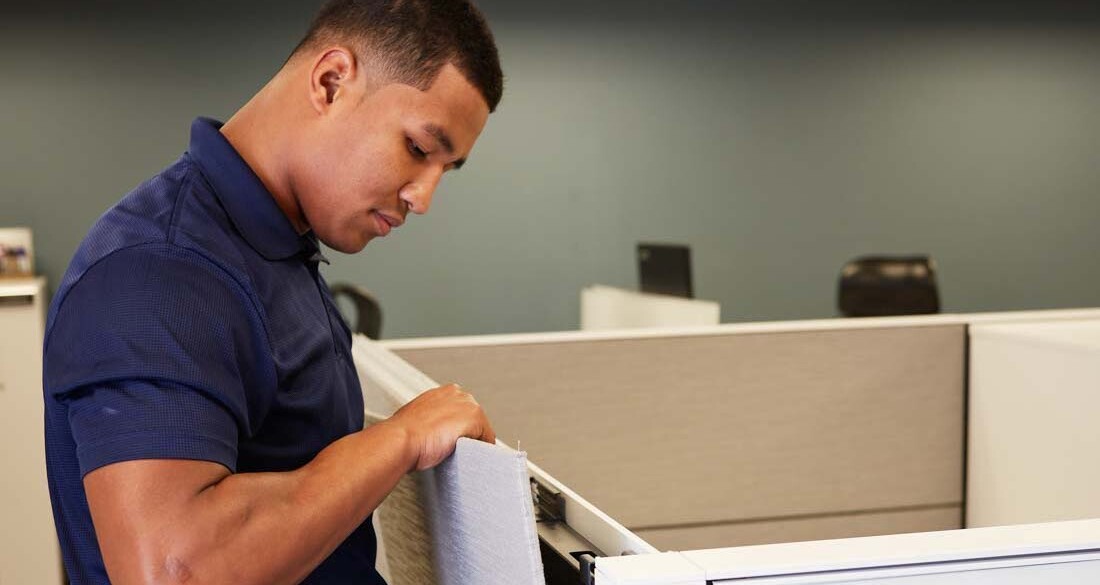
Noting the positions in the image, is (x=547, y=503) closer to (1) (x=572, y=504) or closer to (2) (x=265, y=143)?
(1) (x=572, y=504)

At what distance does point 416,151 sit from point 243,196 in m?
0.14

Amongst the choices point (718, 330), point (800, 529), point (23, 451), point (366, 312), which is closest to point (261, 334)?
point (718, 330)

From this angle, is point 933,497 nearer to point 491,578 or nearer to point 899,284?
point 491,578

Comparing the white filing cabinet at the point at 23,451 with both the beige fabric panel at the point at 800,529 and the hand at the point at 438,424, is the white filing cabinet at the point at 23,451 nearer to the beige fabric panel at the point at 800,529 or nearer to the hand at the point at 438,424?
the beige fabric panel at the point at 800,529

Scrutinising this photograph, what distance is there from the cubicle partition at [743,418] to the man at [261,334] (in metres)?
0.69

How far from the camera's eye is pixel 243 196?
822mm

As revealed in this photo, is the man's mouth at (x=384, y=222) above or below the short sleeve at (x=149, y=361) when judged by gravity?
above

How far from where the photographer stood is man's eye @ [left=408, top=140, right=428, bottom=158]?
83cm

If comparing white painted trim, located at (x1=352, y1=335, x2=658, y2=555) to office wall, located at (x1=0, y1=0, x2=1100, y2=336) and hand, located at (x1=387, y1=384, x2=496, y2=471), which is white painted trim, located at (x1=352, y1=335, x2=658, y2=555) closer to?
hand, located at (x1=387, y1=384, x2=496, y2=471)

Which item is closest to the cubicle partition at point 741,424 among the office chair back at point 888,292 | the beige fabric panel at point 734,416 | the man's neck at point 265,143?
the beige fabric panel at point 734,416

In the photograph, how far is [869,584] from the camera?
2.24 feet

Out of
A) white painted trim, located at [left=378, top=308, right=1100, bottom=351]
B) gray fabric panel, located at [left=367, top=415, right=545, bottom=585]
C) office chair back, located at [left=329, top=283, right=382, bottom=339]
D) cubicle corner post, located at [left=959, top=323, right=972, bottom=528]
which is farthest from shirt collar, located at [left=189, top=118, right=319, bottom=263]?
office chair back, located at [left=329, top=283, right=382, bottom=339]

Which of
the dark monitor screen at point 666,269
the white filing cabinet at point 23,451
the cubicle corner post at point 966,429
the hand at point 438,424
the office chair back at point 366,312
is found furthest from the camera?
the dark monitor screen at point 666,269

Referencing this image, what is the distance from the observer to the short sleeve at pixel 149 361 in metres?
0.64
